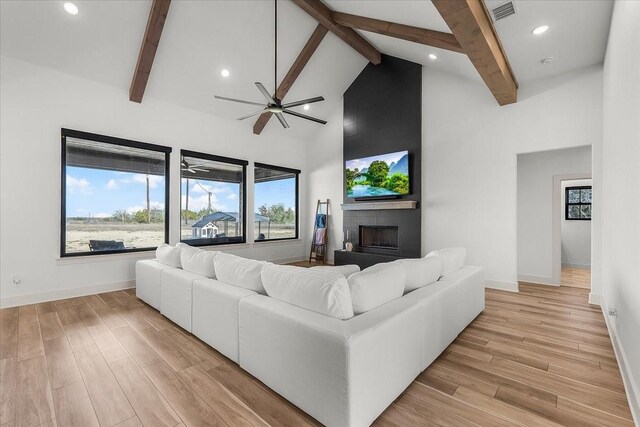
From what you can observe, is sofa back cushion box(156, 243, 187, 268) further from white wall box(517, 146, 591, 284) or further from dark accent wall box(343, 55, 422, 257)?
white wall box(517, 146, 591, 284)

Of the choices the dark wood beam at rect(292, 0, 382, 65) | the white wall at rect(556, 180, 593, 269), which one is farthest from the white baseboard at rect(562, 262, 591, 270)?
the dark wood beam at rect(292, 0, 382, 65)

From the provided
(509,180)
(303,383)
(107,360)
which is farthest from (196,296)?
(509,180)

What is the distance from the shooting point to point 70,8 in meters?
3.48

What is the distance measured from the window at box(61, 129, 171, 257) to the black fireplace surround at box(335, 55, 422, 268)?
3.67 metres

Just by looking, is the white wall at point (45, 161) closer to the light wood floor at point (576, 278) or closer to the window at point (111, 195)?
the window at point (111, 195)

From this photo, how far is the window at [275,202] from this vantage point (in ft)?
22.2

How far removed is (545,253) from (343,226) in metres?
3.70

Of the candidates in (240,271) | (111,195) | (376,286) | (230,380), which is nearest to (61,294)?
(111,195)

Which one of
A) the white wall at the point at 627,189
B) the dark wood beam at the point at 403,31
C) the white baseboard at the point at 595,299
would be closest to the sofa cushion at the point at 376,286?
the white wall at the point at 627,189

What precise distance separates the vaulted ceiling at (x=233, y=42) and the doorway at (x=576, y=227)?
3.43 m

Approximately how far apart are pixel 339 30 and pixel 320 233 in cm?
417

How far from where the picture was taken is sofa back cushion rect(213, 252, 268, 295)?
229 cm

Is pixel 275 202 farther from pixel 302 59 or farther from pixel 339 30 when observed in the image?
pixel 339 30

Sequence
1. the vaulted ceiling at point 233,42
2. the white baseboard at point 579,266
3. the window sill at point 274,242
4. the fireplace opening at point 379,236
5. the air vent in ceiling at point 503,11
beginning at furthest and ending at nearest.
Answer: the window sill at point 274,242
the white baseboard at point 579,266
the fireplace opening at point 379,236
the vaulted ceiling at point 233,42
the air vent in ceiling at point 503,11
